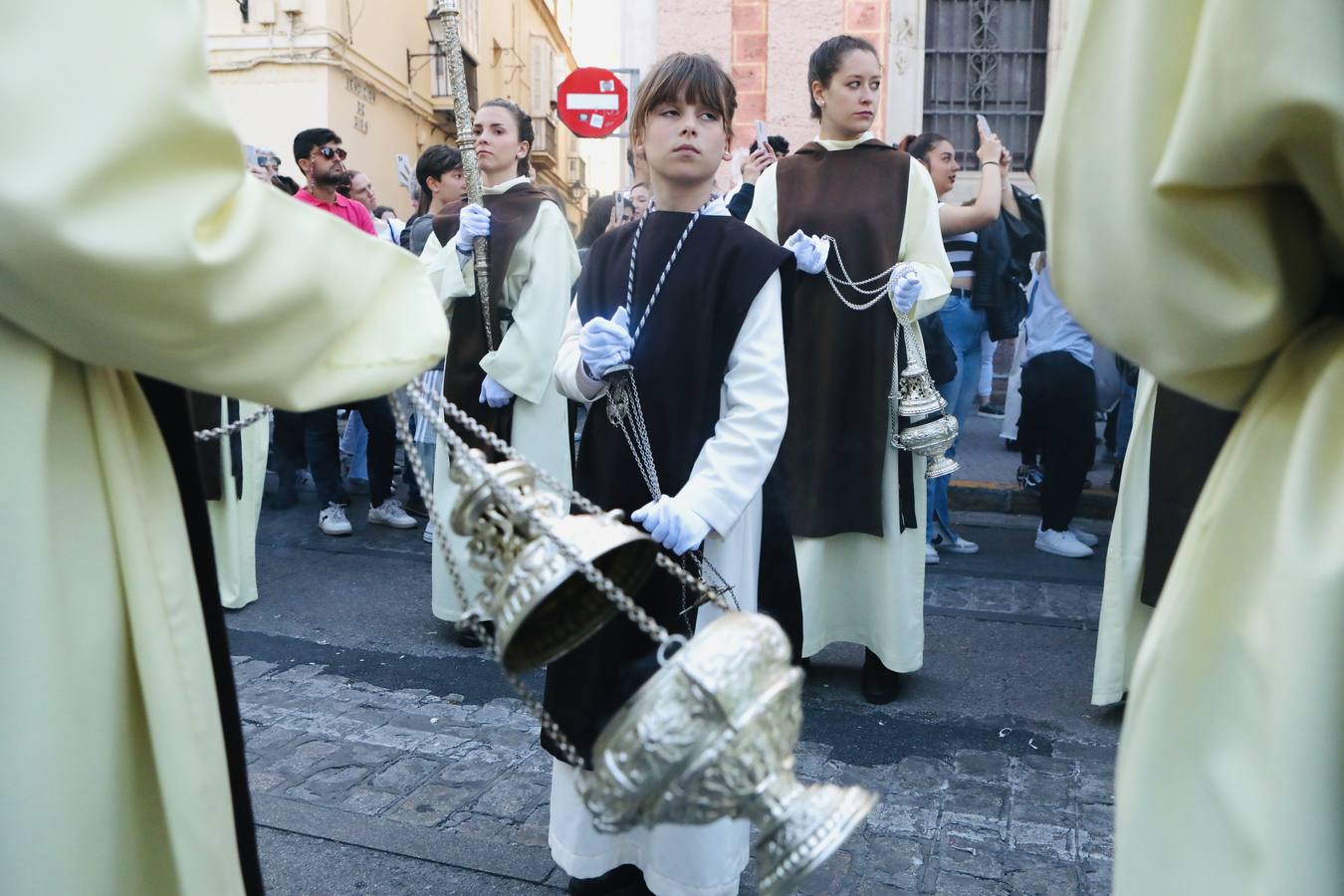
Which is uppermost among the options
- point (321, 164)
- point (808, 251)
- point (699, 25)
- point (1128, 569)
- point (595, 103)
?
point (699, 25)

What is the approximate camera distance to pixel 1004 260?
5848 mm

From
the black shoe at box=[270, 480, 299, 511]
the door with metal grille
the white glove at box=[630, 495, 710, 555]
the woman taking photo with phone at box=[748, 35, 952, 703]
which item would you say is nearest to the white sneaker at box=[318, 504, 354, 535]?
the black shoe at box=[270, 480, 299, 511]

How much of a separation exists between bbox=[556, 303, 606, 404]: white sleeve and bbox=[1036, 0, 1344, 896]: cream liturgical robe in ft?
4.69

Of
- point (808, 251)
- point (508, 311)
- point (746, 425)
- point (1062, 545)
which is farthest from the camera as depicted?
point (1062, 545)

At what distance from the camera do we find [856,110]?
374 centimetres

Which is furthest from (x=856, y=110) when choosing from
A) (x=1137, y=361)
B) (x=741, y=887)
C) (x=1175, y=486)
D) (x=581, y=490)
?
(x=1137, y=361)

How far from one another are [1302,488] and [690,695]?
563 millimetres

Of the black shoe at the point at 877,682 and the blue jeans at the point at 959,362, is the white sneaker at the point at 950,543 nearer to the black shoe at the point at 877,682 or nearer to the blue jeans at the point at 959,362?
the blue jeans at the point at 959,362

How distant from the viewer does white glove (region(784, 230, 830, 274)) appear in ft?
11.7

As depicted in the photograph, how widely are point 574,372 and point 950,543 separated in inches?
157

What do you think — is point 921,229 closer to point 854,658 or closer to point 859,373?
point 859,373

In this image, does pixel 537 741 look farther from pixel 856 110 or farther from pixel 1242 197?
pixel 1242 197

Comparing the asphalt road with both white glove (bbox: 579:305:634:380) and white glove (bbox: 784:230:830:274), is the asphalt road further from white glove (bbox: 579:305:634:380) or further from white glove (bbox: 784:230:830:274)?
white glove (bbox: 784:230:830:274)

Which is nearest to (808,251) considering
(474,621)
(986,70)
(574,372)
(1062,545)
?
(574,372)
